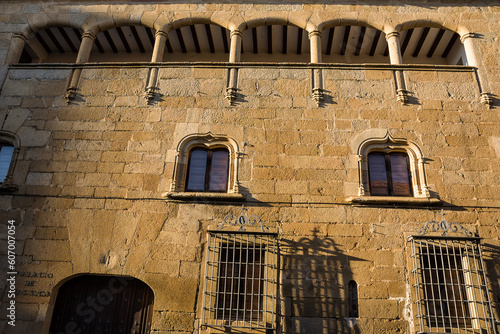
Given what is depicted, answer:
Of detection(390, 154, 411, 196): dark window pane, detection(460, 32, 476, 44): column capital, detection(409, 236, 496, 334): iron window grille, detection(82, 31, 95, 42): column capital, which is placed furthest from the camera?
detection(82, 31, 95, 42): column capital

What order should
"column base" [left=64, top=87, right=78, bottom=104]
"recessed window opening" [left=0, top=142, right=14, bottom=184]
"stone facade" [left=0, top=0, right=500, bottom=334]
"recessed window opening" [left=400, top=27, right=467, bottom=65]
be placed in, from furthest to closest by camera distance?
"recessed window opening" [left=400, top=27, right=467, bottom=65]
"column base" [left=64, top=87, right=78, bottom=104]
"recessed window opening" [left=0, top=142, right=14, bottom=184]
"stone facade" [left=0, top=0, right=500, bottom=334]

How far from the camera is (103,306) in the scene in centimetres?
621

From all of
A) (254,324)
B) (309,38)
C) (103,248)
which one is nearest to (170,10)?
(309,38)

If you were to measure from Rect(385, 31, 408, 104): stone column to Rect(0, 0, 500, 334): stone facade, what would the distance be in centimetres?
4

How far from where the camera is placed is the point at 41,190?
6805mm

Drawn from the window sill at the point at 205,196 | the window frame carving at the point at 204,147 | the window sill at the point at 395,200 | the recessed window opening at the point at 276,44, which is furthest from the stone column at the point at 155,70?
the window sill at the point at 395,200

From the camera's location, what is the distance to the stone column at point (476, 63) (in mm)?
7242

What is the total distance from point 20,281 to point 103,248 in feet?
4.40

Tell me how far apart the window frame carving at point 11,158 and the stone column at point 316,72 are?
5.48 metres

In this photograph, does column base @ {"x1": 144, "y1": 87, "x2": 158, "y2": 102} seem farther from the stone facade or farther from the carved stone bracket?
the carved stone bracket

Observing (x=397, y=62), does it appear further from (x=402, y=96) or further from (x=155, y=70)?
(x=155, y=70)

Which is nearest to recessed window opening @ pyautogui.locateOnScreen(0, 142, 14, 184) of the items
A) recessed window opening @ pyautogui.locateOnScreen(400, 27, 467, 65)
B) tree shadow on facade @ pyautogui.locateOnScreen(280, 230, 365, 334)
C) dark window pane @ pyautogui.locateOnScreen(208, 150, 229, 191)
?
dark window pane @ pyautogui.locateOnScreen(208, 150, 229, 191)

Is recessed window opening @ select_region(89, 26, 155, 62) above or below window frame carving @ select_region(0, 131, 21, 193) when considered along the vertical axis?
above

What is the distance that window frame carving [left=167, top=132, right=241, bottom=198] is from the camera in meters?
6.55
